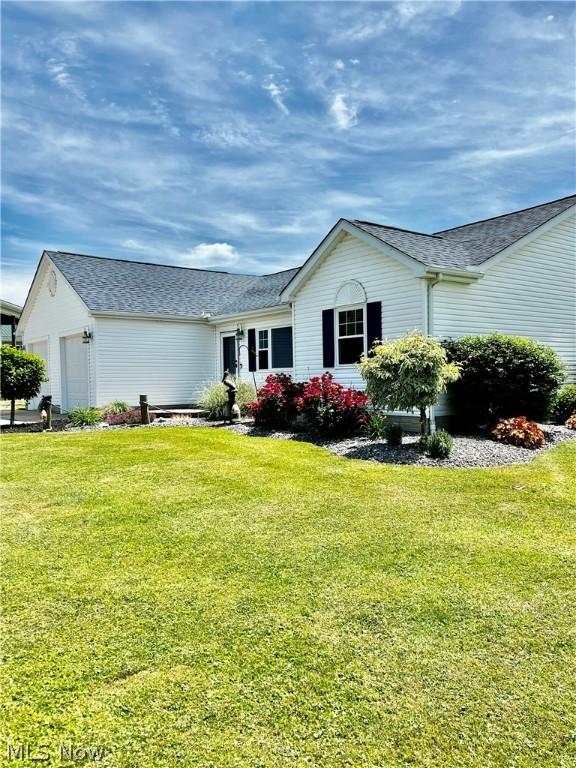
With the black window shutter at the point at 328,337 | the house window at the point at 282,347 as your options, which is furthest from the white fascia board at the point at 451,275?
the house window at the point at 282,347

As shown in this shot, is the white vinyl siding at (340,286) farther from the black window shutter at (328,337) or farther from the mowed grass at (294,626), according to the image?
the mowed grass at (294,626)

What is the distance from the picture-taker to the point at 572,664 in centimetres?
262

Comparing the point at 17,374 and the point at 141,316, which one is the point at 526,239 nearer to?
the point at 141,316

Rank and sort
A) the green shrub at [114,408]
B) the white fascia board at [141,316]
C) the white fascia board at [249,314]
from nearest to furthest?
1. the white fascia board at [249,314]
2. the green shrub at [114,408]
3. the white fascia board at [141,316]

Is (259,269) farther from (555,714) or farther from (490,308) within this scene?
(555,714)

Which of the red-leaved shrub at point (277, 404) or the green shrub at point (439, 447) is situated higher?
the red-leaved shrub at point (277, 404)

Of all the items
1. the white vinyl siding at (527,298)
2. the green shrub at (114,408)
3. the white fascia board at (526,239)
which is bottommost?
the green shrub at (114,408)

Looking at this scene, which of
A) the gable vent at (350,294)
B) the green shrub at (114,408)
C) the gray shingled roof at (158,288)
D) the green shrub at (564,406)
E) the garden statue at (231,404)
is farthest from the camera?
the gray shingled roof at (158,288)

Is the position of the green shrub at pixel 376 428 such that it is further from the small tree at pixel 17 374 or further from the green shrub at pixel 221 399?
the small tree at pixel 17 374

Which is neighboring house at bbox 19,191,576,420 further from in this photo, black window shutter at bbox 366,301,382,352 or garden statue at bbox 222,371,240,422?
garden statue at bbox 222,371,240,422

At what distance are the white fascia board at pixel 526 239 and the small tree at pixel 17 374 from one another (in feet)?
38.2

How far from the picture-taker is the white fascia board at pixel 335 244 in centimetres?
1024

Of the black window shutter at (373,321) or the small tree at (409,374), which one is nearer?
the small tree at (409,374)

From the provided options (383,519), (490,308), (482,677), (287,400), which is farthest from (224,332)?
(482,677)
